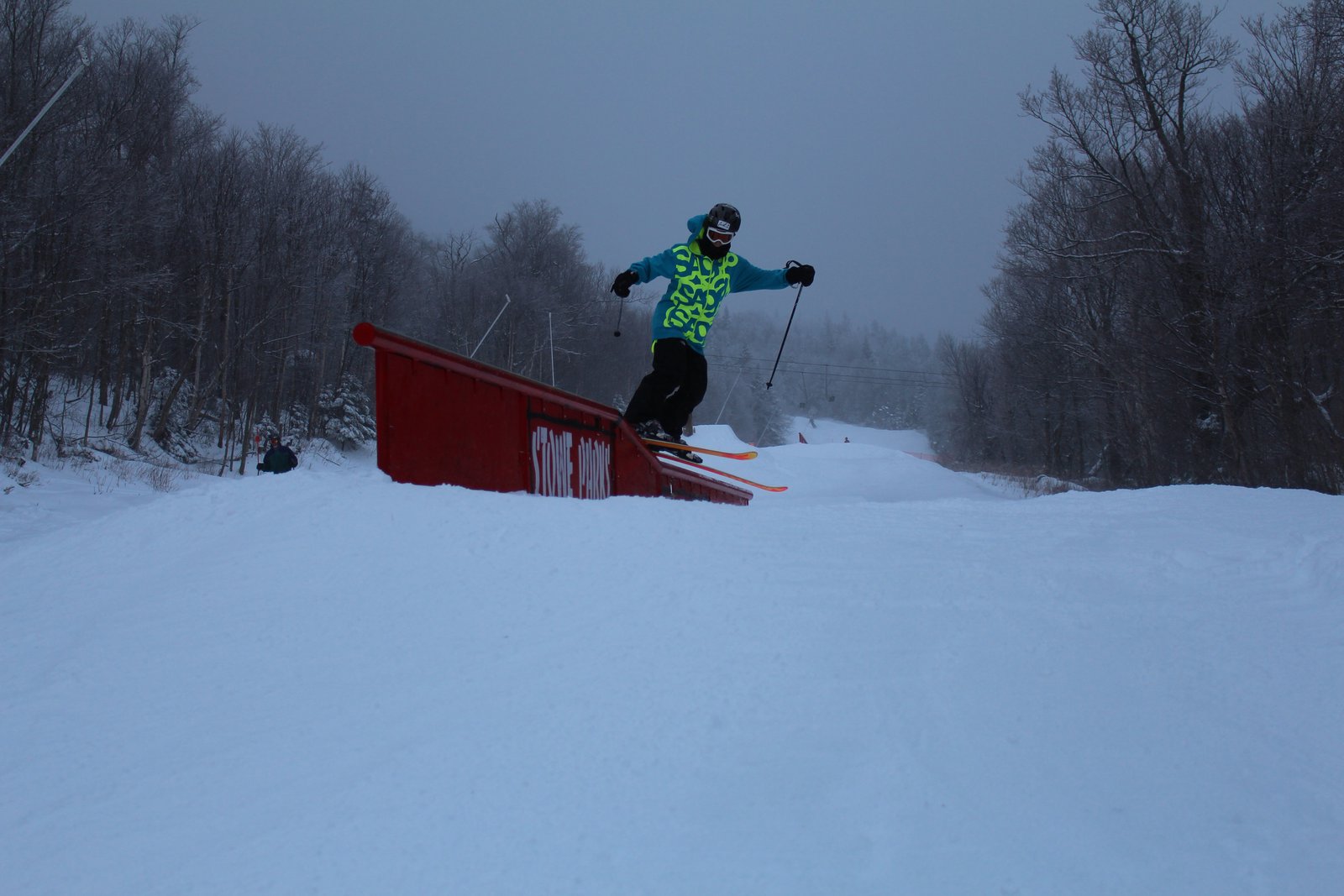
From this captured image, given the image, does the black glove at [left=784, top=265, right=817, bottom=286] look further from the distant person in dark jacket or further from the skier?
the distant person in dark jacket

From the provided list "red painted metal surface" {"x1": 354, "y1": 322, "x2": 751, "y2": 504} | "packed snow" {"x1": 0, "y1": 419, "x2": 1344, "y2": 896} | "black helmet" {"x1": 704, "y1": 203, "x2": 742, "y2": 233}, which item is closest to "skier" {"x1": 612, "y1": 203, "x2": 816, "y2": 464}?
"black helmet" {"x1": 704, "y1": 203, "x2": 742, "y2": 233}

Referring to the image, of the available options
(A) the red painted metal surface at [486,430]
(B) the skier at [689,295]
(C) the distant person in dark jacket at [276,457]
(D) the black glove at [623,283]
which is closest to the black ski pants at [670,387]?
(B) the skier at [689,295]

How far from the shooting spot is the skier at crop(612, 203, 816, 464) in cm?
745

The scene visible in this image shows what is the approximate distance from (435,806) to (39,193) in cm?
1811

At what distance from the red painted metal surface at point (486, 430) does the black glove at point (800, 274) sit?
2.23 meters

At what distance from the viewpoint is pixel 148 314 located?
20.8 m

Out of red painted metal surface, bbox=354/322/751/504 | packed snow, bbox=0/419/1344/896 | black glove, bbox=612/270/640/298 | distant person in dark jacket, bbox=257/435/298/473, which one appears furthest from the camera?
distant person in dark jacket, bbox=257/435/298/473

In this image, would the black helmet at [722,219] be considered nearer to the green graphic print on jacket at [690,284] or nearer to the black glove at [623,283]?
the green graphic print on jacket at [690,284]

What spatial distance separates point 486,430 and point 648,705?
3.62 meters

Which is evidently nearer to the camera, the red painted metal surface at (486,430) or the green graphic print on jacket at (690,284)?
the red painted metal surface at (486,430)

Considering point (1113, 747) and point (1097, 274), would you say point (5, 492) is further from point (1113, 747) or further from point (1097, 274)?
point (1097, 274)

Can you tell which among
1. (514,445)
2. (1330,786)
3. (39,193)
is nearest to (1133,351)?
(514,445)

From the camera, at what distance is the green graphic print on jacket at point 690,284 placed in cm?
748

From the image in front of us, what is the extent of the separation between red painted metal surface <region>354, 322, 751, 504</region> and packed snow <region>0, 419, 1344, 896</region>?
2.57 feet
